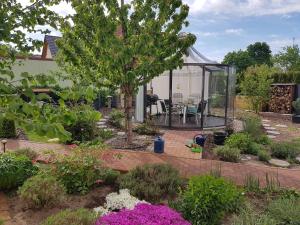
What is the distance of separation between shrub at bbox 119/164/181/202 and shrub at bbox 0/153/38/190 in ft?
5.11

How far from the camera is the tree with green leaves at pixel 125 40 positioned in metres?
7.89

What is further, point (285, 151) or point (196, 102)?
point (196, 102)

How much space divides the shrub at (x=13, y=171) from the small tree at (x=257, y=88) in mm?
14103

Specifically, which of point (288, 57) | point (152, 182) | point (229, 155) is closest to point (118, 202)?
point (152, 182)

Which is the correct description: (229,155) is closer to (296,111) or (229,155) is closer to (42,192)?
(42,192)

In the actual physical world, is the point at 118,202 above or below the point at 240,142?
below

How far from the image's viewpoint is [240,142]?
9227mm

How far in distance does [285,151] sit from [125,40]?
16.9 ft

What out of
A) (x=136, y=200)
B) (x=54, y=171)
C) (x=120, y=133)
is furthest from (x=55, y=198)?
(x=120, y=133)

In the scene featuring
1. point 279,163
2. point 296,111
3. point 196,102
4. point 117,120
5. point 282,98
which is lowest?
point 279,163

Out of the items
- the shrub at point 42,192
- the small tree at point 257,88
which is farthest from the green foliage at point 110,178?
the small tree at point 257,88

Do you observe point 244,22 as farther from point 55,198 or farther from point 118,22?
point 55,198

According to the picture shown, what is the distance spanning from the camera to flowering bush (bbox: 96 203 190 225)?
11.2 feet

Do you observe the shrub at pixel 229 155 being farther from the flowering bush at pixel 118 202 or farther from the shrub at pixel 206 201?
the flowering bush at pixel 118 202
